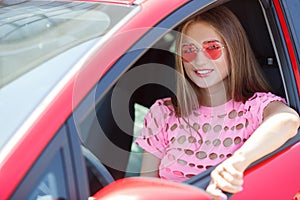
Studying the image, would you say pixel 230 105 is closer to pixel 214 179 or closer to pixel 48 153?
pixel 214 179

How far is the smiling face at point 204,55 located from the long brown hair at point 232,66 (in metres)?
0.02

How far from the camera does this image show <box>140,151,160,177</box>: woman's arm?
235cm

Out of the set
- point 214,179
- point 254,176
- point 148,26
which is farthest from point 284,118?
point 148,26

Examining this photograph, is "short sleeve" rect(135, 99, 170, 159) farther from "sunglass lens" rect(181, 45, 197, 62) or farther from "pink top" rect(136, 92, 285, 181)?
"sunglass lens" rect(181, 45, 197, 62)

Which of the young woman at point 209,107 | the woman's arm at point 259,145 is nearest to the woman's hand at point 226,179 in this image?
the woman's arm at point 259,145

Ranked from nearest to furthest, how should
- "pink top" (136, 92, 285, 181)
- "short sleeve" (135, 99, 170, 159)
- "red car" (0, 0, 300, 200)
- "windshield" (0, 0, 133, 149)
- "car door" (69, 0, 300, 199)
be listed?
"red car" (0, 0, 300, 200) < "windshield" (0, 0, 133, 149) < "car door" (69, 0, 300, 199) < "pink top" (136, 92, 285, 181) < "short sleeve" (135, 99, 170, 159)

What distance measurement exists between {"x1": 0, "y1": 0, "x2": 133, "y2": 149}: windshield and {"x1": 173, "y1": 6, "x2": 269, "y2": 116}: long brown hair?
1.40 ft

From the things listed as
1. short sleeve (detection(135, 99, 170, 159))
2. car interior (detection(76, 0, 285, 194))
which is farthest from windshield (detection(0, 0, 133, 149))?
short sleeve (detection(135, 99, 170, 159))

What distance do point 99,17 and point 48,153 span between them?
1.81 feet

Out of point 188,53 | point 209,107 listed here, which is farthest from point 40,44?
point 209,107

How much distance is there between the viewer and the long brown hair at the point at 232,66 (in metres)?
2.39

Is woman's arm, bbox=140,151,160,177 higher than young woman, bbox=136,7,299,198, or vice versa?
young woman, bbox=136,7,299,198

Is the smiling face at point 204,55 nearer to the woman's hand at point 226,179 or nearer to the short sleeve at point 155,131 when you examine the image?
the short sleeve at point 155,131

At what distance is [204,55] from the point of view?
2344mm
